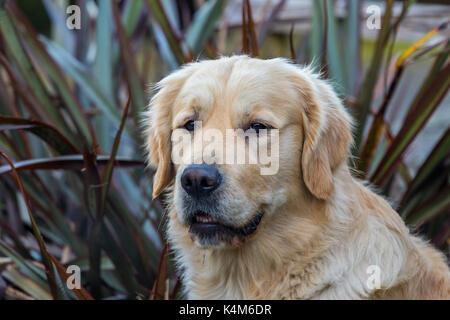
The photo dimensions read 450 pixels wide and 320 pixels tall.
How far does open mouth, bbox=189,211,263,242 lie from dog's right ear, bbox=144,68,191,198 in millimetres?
447

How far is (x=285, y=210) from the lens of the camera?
269cm

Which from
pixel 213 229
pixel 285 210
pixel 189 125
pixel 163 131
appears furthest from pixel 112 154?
pixel 285 210

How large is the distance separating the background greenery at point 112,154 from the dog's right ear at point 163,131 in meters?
0.17

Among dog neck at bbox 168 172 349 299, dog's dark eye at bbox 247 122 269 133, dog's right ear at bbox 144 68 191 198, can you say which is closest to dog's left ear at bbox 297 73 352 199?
dog neck at bbox 168 172 349 299

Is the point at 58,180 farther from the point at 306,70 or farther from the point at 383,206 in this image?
the point at 383,206

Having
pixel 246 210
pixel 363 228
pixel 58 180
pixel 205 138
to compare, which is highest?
pixel 205 138

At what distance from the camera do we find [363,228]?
2635 millimetres

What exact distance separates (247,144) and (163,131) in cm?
60

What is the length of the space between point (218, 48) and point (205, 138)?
3409 mm

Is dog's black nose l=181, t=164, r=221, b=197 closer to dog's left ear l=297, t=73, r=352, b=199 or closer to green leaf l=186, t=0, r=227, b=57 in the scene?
dog's left ear l=297, t=73, r=352, b=199

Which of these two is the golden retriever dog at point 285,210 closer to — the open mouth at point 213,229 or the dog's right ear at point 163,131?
the open mouth at point 213,229

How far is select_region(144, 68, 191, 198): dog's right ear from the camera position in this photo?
2932 mm
